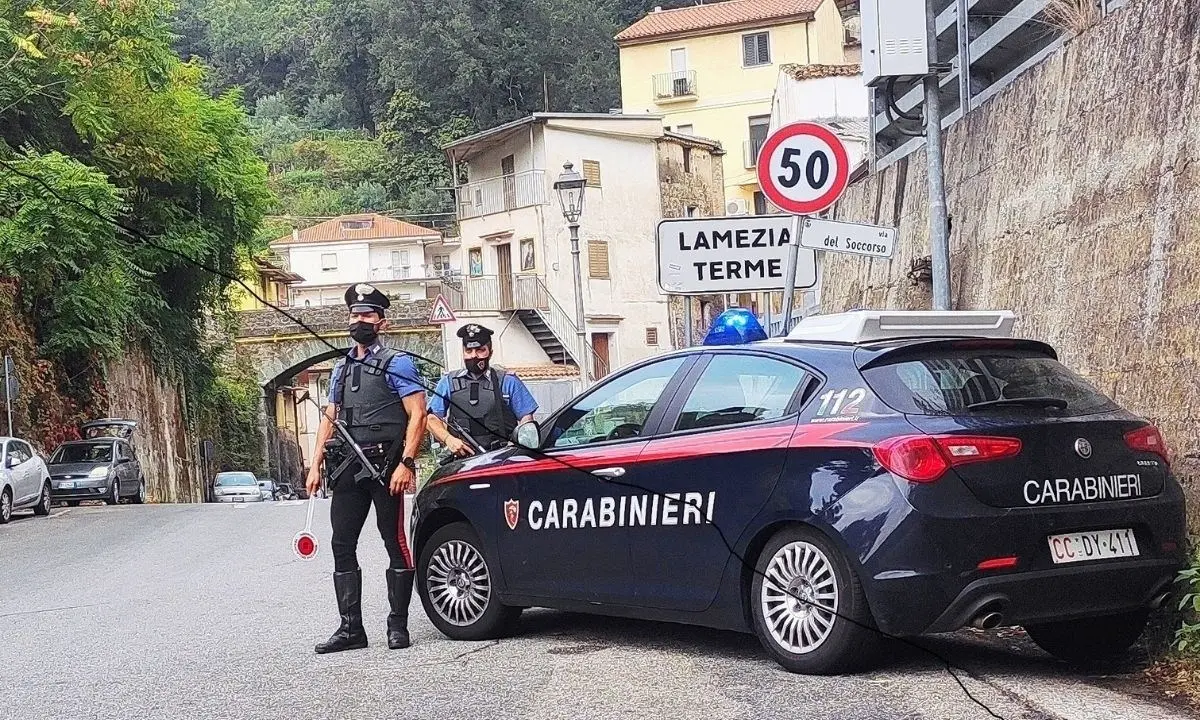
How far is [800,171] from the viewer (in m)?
10.1

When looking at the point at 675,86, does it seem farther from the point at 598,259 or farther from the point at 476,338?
the point at 476,338

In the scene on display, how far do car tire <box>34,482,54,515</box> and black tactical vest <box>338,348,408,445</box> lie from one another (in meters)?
20.5

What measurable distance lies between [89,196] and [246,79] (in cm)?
7021

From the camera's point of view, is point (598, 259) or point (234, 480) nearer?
point (234, 480)

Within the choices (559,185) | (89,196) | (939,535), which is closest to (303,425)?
(89,196)

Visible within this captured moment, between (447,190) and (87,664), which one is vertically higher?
(447,190)

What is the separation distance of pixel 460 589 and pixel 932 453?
2995 millimetres

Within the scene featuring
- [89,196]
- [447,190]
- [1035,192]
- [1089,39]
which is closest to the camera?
[1089,39]

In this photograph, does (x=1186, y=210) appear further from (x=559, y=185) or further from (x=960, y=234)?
(x=559, y=185)

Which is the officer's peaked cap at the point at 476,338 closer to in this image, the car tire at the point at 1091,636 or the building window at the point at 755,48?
the car tire at the point at 1091,636

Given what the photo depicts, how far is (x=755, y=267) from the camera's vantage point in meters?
10.8

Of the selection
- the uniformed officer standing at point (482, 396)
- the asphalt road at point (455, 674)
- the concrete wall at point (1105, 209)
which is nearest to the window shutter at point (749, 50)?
the concrete wall at point (1105, 209)

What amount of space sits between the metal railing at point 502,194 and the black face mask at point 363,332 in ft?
144

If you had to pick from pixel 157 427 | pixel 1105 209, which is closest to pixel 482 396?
pixel 1105 209
